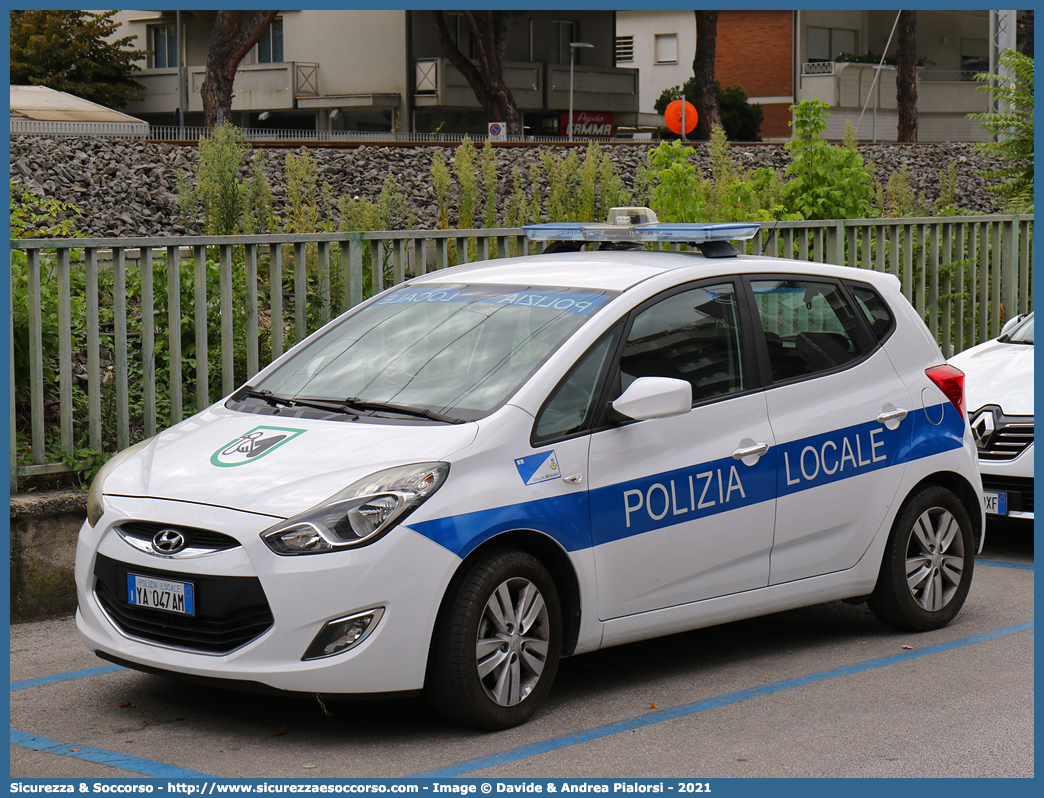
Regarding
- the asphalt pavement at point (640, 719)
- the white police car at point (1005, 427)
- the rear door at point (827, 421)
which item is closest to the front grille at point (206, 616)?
the asphalt pavement at point (640, 719)

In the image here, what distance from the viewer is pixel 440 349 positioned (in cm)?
577

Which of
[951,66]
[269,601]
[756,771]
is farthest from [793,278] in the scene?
[951,66]

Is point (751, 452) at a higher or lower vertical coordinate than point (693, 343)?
lower

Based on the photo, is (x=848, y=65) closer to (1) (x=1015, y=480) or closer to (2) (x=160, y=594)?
(1) (x=1015, y=480)

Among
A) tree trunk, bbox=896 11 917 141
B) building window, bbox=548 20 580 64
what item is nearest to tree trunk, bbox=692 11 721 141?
tree trunk, bbox=896 11 917 141

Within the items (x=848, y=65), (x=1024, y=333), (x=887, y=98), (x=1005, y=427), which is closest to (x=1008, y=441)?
(x=1005, y=427)

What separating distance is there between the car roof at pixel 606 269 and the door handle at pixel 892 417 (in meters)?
0.72

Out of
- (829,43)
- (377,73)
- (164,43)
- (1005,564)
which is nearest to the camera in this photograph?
(1005,564)

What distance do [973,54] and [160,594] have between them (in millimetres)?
69760

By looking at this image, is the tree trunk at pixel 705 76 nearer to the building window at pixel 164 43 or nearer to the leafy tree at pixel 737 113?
the leafy tree at pixel 737 113

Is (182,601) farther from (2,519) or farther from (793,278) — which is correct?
(793,278)

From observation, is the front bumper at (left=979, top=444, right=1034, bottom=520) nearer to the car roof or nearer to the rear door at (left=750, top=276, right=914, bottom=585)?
the rear door at (left=750, top=276, right=914, bottom=585)

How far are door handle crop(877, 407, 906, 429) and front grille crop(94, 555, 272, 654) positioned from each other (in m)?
3.07

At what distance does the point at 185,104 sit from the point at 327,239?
53.2 m
